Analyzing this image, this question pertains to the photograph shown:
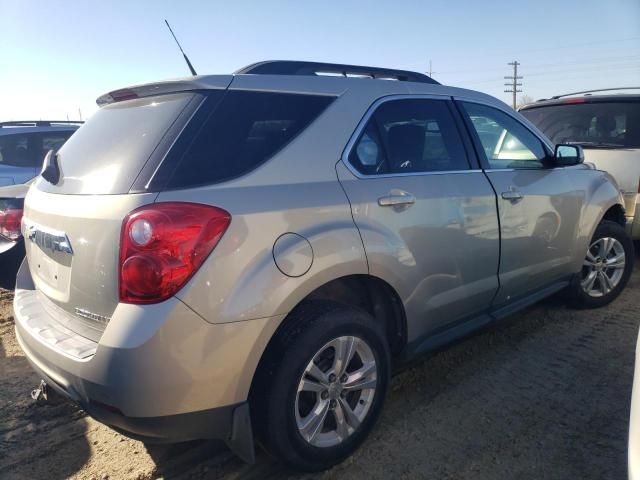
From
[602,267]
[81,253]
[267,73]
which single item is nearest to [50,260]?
[81,253]

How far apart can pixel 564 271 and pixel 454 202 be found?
1.63 metres

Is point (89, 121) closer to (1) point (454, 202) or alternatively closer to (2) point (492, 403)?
(1) point (454, 202)

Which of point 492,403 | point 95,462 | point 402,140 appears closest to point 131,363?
point 95,462

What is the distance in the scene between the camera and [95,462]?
2.58 m

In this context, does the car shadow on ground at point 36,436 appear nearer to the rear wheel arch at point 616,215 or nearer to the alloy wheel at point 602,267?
the alloy wheel at point 602,267

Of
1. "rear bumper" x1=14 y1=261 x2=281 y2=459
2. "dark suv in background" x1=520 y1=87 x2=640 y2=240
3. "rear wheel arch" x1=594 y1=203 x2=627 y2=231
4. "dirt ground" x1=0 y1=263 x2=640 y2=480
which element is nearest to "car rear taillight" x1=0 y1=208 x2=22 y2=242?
"dirt ground" x1=0 y1=263 x2=640 y2=480

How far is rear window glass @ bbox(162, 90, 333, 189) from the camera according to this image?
6.81 feet

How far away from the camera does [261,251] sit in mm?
2070

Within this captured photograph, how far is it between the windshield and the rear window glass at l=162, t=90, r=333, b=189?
4.38 m

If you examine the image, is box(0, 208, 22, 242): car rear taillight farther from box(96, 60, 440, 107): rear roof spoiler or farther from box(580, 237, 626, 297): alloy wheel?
box(580, 237, 626, 297): alloy wheel

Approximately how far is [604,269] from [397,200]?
2.81 m

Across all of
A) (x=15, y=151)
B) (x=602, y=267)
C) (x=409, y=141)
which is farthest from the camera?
(x=15, y=151)

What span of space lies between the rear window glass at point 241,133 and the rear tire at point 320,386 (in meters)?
0.70

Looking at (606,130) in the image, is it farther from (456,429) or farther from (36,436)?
(36,436)
